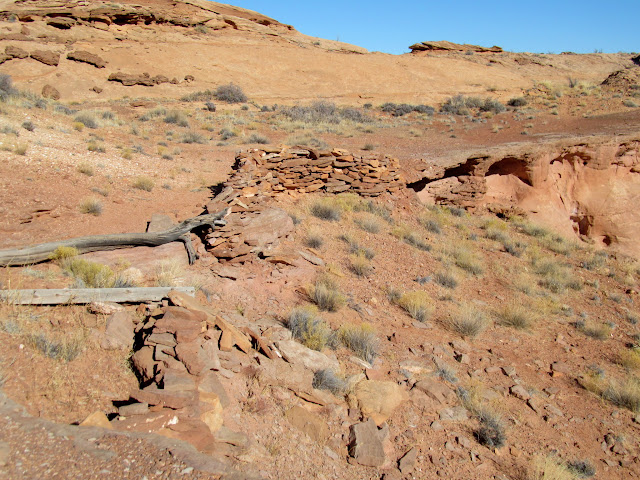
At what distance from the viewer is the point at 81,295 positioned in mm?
4570

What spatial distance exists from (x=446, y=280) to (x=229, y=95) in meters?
22.8

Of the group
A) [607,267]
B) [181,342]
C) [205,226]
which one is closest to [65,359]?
[181,342]

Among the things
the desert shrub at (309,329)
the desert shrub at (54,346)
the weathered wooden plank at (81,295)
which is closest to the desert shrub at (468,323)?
the desert shrub at (309,329)

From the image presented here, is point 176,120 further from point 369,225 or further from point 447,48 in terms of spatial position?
point 447,48

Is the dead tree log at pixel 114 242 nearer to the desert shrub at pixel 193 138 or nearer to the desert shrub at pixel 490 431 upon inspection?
the desert shrub at pixel 490 431

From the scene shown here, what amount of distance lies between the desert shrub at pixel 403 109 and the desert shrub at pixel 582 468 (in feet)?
81.7

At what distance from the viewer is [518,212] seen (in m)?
13.0

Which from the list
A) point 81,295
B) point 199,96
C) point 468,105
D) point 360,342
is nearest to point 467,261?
point 360,342

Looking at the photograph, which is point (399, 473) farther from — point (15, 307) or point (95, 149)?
point (95, 149)

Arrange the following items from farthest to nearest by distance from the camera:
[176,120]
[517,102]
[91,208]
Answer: [517,102] < [176,120] < [91,208]

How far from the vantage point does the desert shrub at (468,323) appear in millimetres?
6445

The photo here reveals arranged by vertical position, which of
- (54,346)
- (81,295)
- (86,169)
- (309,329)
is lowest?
(309,329)

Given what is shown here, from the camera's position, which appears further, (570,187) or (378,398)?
(570,187)

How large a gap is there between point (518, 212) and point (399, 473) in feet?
36.2
